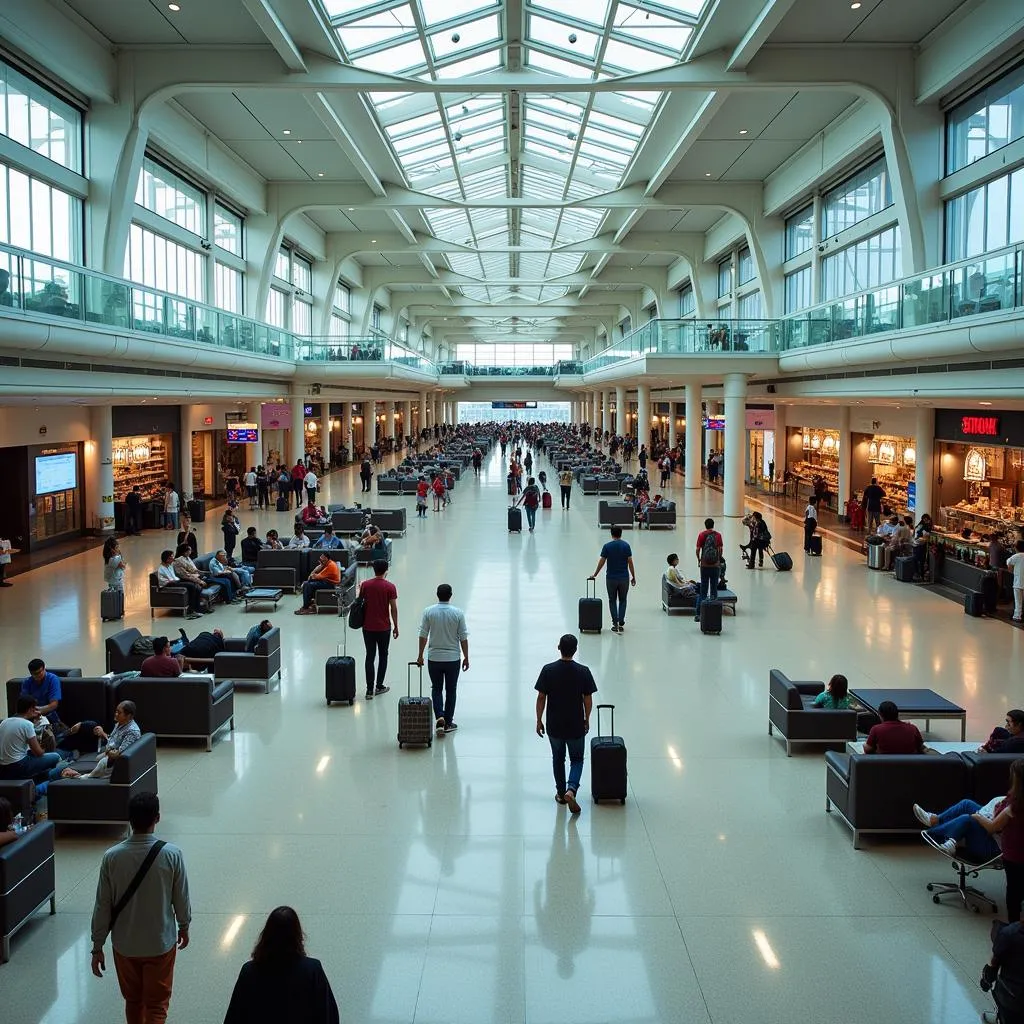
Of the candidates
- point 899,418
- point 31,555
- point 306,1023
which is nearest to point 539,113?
point 899,418

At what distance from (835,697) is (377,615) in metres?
4.71

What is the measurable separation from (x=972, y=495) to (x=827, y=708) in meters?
16.0

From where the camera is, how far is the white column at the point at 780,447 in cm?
3931

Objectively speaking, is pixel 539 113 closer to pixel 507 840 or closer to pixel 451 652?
pixel 451 652

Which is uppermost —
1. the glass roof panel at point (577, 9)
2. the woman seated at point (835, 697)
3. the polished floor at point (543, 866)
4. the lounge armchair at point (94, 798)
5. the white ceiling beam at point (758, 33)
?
the glass roof panel at point (577, 9)

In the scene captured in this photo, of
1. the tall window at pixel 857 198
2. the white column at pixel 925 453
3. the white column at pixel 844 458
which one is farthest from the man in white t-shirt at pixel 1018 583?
the white column at pixel 844 458

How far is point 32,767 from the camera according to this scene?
7.78 meters

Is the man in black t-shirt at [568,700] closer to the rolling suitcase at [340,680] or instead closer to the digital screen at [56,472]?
the rolling suitcase at [340,680]

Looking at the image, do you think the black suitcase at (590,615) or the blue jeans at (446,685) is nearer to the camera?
the blue jeans at (446,685)

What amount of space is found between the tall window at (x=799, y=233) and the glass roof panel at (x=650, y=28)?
460 inches

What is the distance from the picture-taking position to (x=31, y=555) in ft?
73.8

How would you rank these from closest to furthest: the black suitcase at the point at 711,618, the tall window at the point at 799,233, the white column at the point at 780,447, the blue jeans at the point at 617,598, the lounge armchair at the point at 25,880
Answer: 1. the lounge armchair at the point at 25,880
2. the blue jeans at the point at 617,598
3. the black suitcase at the point at 711,618
4. the tall window at the point at 799,233
5. the white column at the point at 780,447

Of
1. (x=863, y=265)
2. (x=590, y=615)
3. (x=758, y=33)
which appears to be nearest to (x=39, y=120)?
(x=758, y=33)

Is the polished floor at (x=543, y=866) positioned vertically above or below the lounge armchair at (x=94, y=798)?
below
